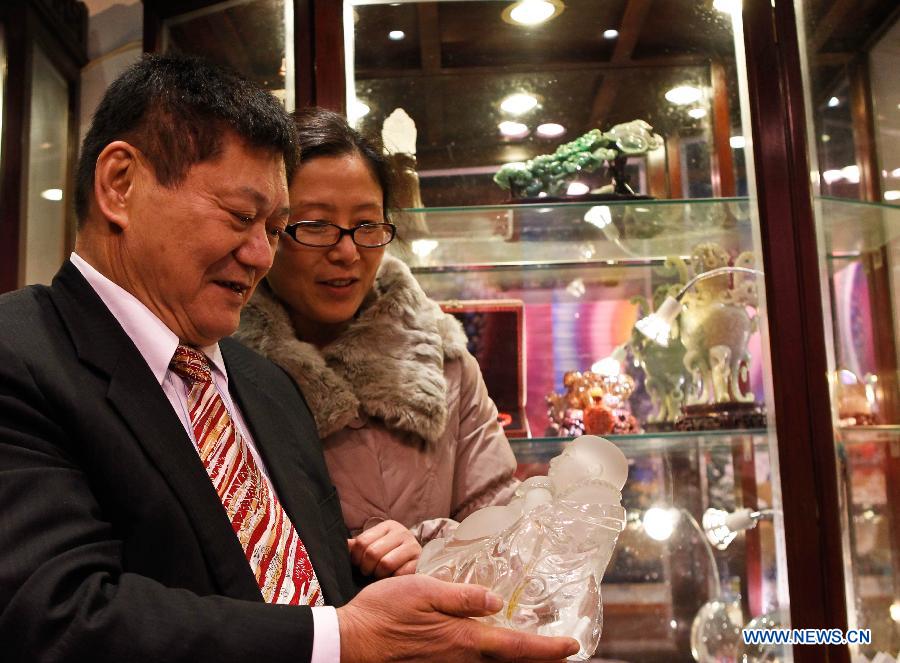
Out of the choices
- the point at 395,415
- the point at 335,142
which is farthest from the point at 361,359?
the point at 335,142

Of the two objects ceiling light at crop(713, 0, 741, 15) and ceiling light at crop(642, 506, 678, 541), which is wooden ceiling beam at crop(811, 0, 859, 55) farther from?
ceiling light at crop(642, 506, 678, 541)

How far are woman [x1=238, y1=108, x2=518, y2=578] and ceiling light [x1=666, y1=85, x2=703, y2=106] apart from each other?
961 mm

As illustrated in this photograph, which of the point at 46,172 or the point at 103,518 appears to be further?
the point at 46,172

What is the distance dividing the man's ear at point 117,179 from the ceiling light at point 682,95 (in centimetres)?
164

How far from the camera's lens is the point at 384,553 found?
54.4 inches

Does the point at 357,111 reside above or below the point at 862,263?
above

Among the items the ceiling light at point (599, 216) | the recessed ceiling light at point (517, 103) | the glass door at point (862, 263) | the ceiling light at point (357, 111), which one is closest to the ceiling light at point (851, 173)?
the glass door at point (862, 263)

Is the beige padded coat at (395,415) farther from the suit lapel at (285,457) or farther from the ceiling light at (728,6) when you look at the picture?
the ceiling light at (728,6)

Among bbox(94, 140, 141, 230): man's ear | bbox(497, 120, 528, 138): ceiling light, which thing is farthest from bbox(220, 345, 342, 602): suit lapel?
bbox(497, 120, 528, 138): ceiling light

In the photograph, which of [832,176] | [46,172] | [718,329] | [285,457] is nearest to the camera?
[285,457]

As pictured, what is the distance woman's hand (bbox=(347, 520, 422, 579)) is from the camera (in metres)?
1.38

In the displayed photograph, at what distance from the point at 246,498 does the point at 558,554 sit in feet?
1.33

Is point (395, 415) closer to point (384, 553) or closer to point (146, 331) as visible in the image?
point (384, 553)

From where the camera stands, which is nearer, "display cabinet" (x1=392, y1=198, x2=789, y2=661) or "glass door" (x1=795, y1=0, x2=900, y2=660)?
"glass door" (x1=795, y1=0, x2=900, y2=660)
